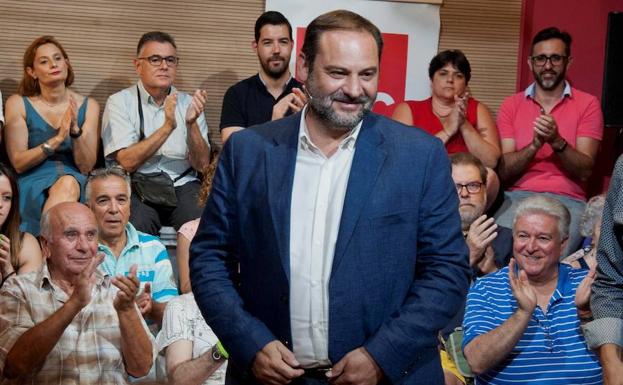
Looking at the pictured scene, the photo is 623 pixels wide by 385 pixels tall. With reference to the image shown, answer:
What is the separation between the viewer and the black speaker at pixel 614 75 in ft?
17.7

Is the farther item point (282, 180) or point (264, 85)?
point (264, 85)

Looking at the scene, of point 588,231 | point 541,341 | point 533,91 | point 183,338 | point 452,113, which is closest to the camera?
point 541,341

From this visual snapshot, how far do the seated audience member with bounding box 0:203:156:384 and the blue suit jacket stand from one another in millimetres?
901

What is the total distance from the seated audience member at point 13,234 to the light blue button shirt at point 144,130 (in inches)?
42.8

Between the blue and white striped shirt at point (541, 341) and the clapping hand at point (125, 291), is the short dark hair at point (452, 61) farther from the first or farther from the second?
the clapping hand at point (125, 291)

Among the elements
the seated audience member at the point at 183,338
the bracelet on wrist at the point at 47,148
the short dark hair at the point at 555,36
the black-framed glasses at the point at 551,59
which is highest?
the short dark hair at the point at 555,36

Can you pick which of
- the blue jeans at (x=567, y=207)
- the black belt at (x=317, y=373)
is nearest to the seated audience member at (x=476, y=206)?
the blue jeans at (x=567, y=207)

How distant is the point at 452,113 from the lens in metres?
5.46

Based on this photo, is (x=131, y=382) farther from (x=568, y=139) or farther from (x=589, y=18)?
(x=589, y=18)

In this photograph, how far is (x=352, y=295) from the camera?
2.37 meters

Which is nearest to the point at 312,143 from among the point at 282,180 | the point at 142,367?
the point at 282,180

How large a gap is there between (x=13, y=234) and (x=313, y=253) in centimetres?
228

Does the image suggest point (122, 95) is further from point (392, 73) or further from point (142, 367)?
point (142, 367)

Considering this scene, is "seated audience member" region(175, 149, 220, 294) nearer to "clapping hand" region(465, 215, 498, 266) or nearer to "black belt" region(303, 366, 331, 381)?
"clapping hand" region(465, 215, 498, 266)
